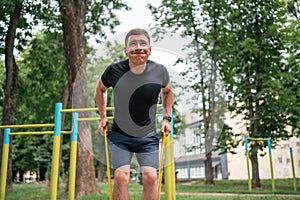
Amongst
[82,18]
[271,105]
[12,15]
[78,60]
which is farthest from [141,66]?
[271,105]

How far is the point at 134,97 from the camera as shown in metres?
2.98

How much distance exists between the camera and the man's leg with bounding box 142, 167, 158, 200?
9.95 feet

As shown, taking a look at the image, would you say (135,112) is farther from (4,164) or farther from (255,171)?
(255,171)

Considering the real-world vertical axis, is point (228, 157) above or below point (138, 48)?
above

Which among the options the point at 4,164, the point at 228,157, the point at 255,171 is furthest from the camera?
the point at 228,157

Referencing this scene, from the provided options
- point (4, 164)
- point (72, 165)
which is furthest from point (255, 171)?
point (4, 164)

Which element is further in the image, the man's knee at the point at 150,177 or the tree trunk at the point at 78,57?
the tree trunk at the point at 78,57

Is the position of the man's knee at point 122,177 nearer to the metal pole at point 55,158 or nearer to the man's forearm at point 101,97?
the man's forearm at point 101,97

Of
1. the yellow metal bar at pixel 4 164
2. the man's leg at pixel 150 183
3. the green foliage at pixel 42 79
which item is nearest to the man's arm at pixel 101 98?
the man's leg at pixel 150 183

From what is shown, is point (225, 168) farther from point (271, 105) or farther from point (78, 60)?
point (78, 60)

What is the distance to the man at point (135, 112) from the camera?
2.96 meters

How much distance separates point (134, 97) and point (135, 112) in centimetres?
13

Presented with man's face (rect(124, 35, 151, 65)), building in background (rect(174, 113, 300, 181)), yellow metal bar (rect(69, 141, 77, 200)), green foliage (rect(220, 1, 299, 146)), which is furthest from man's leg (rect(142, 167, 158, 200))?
green foliage (rect(220, 1, 299, 146))

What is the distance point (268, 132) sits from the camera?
1400 centimetres
